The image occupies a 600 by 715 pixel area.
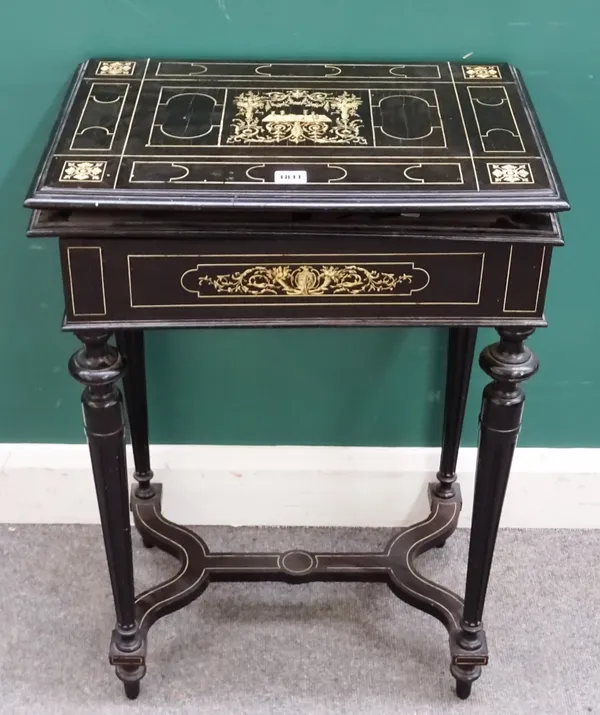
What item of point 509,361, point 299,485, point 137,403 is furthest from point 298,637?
point 509,361

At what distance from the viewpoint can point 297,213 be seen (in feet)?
3.07

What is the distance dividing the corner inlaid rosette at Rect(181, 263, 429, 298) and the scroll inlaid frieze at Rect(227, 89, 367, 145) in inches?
5.5

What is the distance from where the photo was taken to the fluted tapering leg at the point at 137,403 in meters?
1.30

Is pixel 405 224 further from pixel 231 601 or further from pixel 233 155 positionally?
pixel 231 601

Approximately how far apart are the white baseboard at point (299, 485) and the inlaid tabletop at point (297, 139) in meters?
0.57

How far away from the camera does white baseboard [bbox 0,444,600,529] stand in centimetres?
148

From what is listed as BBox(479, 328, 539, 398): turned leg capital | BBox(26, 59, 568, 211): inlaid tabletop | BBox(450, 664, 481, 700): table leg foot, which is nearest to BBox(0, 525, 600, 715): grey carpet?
BBox(450, 664, 481, 700): table leg foot

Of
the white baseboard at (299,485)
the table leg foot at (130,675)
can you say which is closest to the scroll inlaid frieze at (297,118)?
the white baseboard at (299,485)

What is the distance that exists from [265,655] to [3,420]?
20.2 inches

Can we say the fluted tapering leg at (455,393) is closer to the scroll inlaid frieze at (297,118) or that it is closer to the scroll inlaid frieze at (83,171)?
the scroll inlaid frieze at (297,118)

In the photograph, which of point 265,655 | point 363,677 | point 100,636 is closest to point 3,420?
point 100,636

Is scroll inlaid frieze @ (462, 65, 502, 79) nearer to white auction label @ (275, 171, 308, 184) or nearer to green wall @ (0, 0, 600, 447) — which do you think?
green wall @ (0, 0, 600, 447)

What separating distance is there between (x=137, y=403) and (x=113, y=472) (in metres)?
0.28

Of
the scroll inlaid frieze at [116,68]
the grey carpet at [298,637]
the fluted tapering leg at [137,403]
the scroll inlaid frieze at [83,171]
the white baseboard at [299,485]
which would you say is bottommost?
the grey carpet at [298,637]
